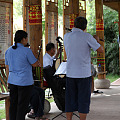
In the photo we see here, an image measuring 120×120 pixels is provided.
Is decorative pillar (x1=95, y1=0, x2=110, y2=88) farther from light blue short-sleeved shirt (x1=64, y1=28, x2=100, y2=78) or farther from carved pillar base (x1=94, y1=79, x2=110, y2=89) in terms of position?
light blue short-sleeved shirt (x1=64, y1=28, x2=100, y2=78)

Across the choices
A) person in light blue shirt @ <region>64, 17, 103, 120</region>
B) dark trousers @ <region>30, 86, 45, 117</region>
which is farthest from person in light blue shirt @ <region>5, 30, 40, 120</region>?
dark trousers @ <region>30, 86, 45, 117</region>

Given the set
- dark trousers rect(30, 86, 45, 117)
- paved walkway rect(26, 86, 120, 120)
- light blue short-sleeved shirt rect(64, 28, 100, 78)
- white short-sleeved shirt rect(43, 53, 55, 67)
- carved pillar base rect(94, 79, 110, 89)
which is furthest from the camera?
carved pillar base rect(94, 79, 110, 89)

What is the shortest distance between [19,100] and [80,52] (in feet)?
3.51

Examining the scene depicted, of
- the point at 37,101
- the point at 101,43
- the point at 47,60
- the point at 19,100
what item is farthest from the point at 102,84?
the point at 19,100

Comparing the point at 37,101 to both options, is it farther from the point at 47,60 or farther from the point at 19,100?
the point at 47,60

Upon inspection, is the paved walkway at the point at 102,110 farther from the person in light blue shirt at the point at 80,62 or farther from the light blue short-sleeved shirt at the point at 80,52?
the light blue short-sleeved shirt at the point at 80,52

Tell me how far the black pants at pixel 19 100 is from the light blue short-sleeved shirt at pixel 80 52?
68 centimetres

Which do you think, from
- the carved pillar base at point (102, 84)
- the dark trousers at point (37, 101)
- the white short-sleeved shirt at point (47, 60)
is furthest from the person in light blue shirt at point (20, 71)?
the carved pillar base at point (102, 84)

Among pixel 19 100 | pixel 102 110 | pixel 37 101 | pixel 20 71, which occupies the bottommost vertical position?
pixel 102 110

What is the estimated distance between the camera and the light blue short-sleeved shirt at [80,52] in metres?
4.25

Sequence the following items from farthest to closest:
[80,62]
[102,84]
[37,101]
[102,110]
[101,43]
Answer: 1. [101,43]
2. [102,84]
3. [102,110]
4. [37,101]
5. [80,62]

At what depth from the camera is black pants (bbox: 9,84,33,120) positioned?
4.30 metres

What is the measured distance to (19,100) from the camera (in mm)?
4309

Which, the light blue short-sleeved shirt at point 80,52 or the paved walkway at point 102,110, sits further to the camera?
the paved walkway at point 102,110
